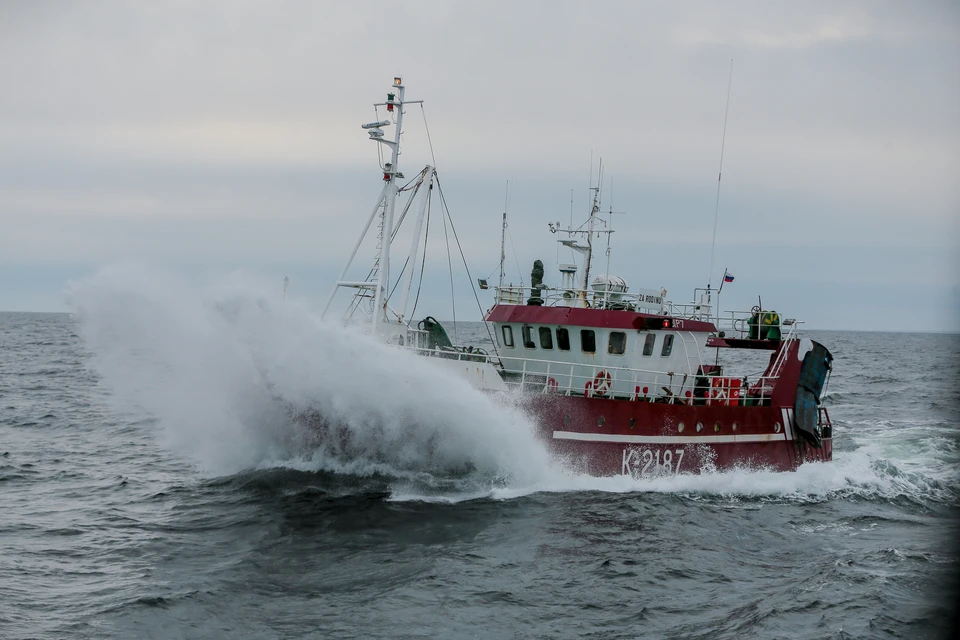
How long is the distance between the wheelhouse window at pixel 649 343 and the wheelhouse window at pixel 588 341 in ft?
4.30

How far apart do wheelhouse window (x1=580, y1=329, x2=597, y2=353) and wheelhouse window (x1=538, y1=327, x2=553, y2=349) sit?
83 centimetres

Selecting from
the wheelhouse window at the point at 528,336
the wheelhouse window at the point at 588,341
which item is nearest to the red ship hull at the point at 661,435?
the wheelhouse window at the point at 588,341

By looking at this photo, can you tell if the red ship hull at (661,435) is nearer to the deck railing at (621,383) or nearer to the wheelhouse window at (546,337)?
the deck railing at (621,383)

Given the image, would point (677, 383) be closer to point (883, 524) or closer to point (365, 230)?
point (883, 524)

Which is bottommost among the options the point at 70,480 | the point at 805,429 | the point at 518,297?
the point at 70,480

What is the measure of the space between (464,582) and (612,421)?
777cm

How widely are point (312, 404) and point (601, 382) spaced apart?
7.41m

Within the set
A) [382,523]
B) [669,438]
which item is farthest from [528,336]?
[382,523]

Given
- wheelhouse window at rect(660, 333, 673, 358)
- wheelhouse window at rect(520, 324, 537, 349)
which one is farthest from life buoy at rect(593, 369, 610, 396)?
wheelhouse window at rect(520, 324, 537, 349)

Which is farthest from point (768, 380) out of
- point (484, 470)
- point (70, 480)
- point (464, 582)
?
point (70, 480)

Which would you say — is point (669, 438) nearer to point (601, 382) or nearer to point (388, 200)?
point (601, 382)

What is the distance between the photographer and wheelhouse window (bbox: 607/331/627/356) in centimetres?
2175

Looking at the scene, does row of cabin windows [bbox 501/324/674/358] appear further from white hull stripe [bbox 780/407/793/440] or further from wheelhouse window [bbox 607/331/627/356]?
white hull stripe [bbox 780/407/793/440]

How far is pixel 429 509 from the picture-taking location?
16.8 metres
